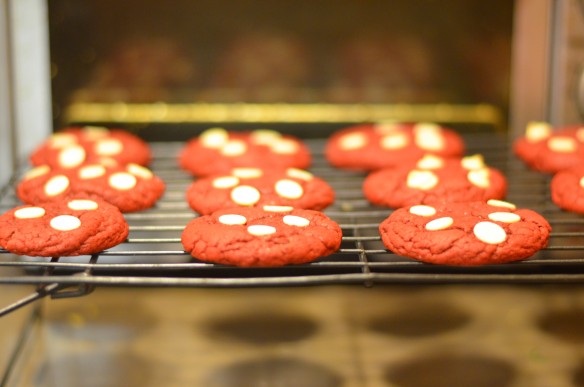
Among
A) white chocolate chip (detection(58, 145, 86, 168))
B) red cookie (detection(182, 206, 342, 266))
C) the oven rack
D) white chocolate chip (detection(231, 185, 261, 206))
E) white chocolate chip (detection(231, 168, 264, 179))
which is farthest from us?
white chocolate chip (detection(58, 145, 86, 168))

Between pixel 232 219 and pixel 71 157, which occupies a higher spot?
pixel 71 157

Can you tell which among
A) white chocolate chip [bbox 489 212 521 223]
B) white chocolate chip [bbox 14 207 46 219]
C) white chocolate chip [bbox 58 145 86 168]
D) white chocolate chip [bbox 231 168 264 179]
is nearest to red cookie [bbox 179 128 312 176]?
white chocolate chip [bbox 231 168 264 179]

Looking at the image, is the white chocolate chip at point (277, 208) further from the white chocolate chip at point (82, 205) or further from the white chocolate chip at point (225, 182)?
the white chocolate chip at point (82, 205)

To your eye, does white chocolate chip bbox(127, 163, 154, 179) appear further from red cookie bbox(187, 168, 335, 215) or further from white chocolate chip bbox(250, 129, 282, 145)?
white chocolate chip bbox(250, 129, 282, 145)

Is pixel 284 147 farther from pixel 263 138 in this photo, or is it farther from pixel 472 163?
pixel 472 163

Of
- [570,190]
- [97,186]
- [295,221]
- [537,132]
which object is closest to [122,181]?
[97,186]

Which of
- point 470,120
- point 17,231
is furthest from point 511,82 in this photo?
point 17,231
